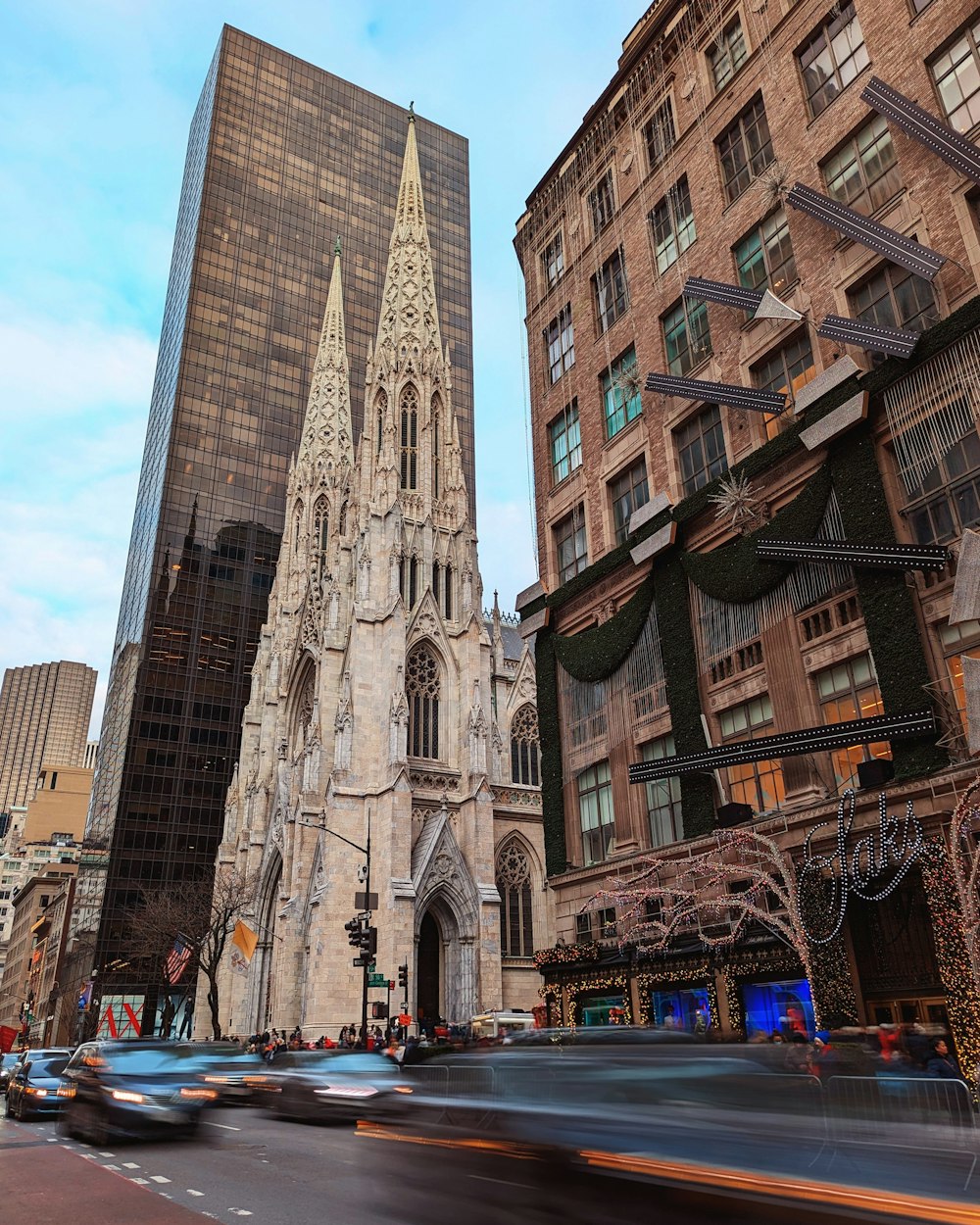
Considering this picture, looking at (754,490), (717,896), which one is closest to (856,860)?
(717,896)

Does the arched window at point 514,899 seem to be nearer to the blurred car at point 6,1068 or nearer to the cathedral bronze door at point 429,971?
the cathedral bronze door at point 429,971

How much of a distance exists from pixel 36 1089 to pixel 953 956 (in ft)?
56.8

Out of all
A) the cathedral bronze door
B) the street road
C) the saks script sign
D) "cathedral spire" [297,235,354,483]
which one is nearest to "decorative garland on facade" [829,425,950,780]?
the saks script sign

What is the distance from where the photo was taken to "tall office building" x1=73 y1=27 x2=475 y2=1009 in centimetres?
7262

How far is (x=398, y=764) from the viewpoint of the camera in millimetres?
42188

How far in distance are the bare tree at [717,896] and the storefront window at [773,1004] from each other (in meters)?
0.78

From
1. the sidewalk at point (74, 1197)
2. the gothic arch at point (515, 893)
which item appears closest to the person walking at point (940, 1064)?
the sidewalk at point (74, 1197)

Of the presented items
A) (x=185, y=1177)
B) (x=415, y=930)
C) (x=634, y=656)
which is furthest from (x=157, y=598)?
(x=185, y=1177)

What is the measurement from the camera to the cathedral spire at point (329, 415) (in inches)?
2731

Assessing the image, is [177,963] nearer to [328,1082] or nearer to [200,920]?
[200,920]

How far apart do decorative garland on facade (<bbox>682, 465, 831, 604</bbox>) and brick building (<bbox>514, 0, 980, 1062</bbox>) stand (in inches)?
3.1

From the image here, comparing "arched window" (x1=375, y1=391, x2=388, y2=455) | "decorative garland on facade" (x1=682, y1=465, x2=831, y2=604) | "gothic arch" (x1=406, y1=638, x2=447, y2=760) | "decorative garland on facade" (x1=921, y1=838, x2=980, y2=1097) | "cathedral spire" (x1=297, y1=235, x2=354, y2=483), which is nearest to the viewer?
"decorative garland on facade" (x1=921, y1=838, x2=980, y2=1097)

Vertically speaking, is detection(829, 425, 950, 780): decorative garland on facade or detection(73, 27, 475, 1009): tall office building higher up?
detection(73, 27, 475, 1009): tall office building

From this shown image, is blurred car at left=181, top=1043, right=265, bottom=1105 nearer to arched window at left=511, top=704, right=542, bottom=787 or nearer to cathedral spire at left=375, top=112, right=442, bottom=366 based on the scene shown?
arched window at left=511, top=704, right=542, bottom=787
